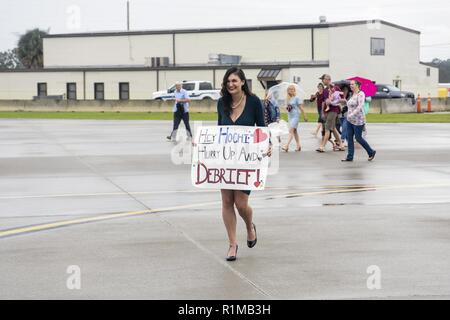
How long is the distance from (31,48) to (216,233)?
9945cm

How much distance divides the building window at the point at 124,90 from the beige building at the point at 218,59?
83 millimetres

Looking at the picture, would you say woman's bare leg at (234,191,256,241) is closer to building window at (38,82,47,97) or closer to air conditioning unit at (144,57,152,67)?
air conditioning unit at (144,57,152,67)

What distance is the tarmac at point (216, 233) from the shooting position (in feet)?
24.2

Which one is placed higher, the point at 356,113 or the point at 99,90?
the point at 99,90

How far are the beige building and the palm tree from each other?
24761mm

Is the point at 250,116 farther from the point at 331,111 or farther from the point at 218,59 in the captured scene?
the point at 218,59

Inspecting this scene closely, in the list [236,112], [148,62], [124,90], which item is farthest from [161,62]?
[236,112]

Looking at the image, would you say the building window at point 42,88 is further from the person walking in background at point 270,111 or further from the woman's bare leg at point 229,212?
the woman's bare leg at point 229,212

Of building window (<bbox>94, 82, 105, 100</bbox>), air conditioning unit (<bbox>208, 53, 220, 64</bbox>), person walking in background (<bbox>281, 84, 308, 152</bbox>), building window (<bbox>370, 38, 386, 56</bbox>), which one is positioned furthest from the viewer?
building window (<bbox>94, 82, 105, 100</bbox>)

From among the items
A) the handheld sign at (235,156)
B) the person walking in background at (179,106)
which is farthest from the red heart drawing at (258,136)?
the person walking in background at (179,106)

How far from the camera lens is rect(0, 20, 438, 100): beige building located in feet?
233

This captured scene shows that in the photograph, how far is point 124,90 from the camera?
75.9 m

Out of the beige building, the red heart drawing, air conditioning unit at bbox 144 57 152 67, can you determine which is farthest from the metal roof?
the red heart drawing
